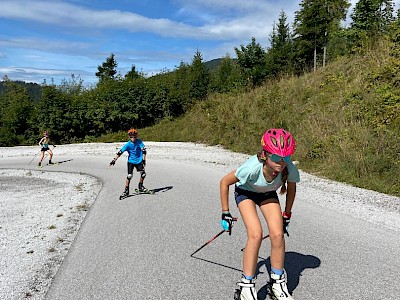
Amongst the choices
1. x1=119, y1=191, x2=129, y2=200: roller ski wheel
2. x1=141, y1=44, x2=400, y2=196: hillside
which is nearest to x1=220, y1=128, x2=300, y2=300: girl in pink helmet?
x1=119, y1=191, x2=129, y2=200: roller ski wheel

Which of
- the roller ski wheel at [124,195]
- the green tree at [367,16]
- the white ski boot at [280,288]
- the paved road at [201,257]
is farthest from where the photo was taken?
the green tree at [367,16]

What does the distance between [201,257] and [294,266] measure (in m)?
1.28

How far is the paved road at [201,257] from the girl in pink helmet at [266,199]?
17.2 inches

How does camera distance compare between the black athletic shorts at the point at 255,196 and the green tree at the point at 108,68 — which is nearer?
the black athletic shorts at the point at 255,196

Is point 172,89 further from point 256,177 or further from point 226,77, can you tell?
point 256,177

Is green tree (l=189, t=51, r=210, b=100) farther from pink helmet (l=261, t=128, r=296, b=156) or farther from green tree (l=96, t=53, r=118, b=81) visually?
pink helmet (l=261, t=128, r=296, b=156)

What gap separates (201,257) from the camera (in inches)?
209

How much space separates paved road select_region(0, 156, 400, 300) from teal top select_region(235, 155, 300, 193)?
1196 millimetres

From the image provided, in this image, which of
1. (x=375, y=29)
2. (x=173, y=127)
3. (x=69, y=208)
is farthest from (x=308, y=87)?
(x=69, y=208)

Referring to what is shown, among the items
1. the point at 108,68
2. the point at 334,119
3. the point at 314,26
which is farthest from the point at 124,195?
the point at 108,68

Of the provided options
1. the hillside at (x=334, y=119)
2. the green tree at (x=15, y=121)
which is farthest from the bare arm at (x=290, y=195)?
the green tree at (x=15, y=121)

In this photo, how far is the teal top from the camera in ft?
13.0

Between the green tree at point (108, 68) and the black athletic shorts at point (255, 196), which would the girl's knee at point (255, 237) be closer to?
the black athletic shorts at point (255, 196)

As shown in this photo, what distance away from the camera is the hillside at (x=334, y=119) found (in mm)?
12078
